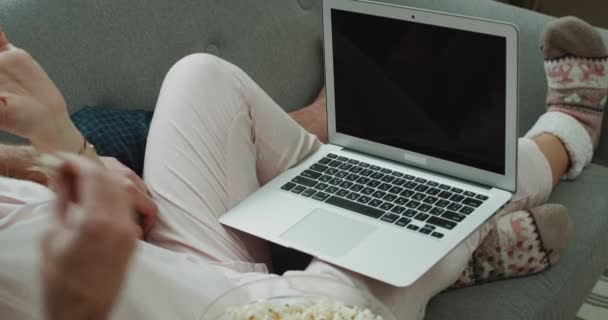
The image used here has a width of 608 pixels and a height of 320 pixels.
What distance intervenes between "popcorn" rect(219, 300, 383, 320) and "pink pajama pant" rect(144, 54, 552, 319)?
0.37 metres

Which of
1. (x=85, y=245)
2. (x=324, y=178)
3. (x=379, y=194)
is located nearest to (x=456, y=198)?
(x=379, y=194)

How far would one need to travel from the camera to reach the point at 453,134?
1.21 meters

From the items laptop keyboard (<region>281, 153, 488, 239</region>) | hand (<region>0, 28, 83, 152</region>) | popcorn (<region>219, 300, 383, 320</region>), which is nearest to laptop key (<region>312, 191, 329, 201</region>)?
laptop keyboard (<region>281, 153, 488, 239</region>)

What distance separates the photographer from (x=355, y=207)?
1.20 m

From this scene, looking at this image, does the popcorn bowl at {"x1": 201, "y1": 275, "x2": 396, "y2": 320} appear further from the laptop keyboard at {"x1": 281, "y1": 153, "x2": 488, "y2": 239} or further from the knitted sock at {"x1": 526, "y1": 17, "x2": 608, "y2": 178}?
the knitted sock at {"x1": 526, "y1": 17, "x2": 608, "y2": 178}

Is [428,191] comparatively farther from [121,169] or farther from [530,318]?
[121,169]

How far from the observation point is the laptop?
3.65 ft

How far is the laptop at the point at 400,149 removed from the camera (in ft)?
3.65

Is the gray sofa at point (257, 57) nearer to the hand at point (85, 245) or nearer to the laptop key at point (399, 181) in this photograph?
the laptop key at point (399, 181)

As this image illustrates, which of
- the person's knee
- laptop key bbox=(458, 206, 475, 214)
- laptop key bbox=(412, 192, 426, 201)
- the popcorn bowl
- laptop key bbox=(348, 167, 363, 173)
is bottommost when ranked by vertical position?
laptop key bbox=(458, 206, 475, 214)

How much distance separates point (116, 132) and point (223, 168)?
8.5 inches

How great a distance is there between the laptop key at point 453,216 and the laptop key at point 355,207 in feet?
0.32

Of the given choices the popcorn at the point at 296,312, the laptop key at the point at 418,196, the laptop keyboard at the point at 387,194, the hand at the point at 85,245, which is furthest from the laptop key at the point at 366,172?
the hand at the point at 85,245

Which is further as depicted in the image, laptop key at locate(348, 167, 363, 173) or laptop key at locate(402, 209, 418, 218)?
laptop key at locate(348, 167, 363, 173)
